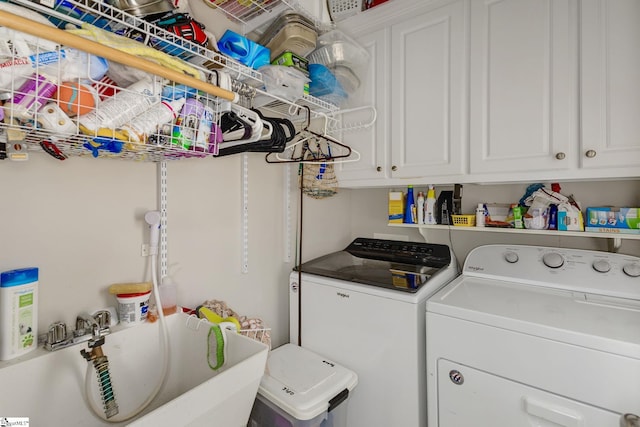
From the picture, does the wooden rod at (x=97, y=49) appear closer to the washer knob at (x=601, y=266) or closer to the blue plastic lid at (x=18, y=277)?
the blue plastic lid at (x=18, y=277)

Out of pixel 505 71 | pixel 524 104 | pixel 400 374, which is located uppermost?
pixel 505 71

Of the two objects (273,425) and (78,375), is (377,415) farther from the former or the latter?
(78,375)

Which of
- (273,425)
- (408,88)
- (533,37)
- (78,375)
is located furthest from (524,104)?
(78,375)

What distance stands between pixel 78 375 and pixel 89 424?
17 cm

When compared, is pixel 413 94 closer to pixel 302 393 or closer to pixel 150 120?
pixel 150 120

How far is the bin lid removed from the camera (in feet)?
4.03

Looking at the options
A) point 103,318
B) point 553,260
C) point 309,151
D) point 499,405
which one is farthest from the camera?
point 309,151

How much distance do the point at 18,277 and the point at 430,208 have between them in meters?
1.83

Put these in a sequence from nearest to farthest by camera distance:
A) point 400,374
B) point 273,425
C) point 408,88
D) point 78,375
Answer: point 78,375 → point 273,425 → point 400,374 → point 408,88

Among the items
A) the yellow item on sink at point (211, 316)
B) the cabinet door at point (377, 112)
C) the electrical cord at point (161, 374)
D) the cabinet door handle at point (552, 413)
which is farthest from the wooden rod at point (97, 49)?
the cabinet door handle at point (552, 413)

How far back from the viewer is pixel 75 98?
0.68 m

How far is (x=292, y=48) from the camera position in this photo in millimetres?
1366

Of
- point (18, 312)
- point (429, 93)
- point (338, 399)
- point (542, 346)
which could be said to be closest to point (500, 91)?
point (429, 93)

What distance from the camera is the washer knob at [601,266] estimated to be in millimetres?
1405
